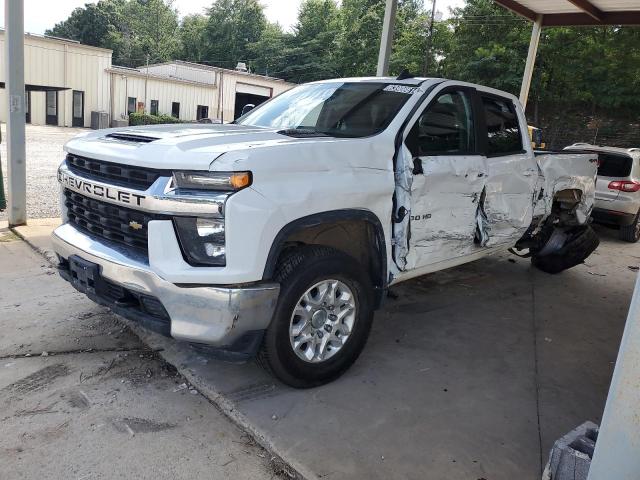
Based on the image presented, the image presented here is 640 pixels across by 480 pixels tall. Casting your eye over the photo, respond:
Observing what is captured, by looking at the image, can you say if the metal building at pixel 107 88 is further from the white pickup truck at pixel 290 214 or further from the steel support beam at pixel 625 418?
the steel support beam at pixel 625 418

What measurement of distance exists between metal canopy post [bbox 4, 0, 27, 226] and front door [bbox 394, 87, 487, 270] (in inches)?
203

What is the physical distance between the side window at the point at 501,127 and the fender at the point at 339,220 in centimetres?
165

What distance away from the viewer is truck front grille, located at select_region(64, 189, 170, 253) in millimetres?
3000

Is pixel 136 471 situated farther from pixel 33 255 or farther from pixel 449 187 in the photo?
pixel 33 255

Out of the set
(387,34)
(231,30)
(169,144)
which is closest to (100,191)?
(169,144)

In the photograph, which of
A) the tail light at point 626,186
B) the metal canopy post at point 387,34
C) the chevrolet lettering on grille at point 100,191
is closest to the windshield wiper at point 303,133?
the chevrolet lettering on grille at point 100,191

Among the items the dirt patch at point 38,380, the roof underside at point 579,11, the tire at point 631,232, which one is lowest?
the dirt patch at point 38,380

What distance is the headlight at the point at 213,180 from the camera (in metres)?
2.72

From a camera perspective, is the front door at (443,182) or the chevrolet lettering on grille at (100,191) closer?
the chevrolet lettering on grille at (100,191)

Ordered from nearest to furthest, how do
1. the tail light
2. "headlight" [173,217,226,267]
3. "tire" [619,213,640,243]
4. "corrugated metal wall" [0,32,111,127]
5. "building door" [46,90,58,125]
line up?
1. "headlight" [173,217,226,267]
2. the tail light
3. "tire" [619,213,640,243]
4. "corrugated metal wall" [0,32,111,127]
5. "building door" [46,90,58,125]

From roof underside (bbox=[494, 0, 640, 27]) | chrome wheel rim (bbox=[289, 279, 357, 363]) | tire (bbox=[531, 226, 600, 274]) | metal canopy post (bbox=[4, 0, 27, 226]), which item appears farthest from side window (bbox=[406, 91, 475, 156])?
roof underside (bbox=[494, 0, 640, 27])

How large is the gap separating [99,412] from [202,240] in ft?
3.92

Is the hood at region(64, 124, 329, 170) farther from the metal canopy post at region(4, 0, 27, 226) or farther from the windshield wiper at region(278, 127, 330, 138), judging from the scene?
the metal canopy post at region(4, 0, 27, 226)

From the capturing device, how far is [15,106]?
648cm
